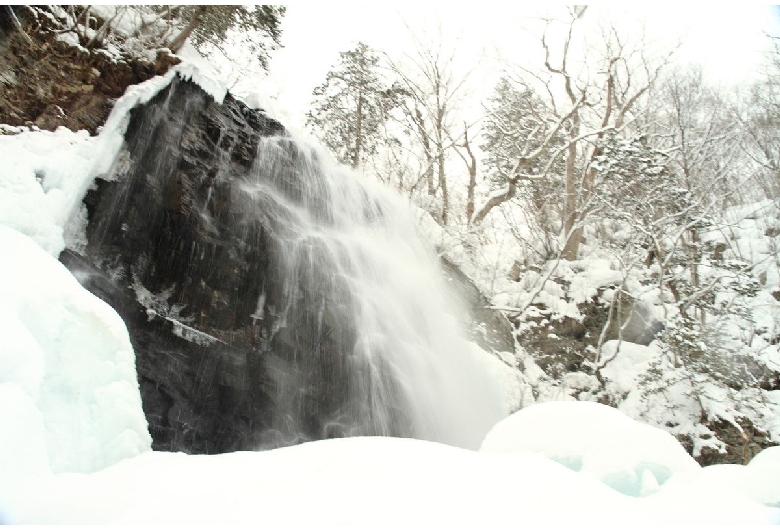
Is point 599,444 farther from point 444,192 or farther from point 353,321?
point 444,192

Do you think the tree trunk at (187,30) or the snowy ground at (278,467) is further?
the tree trunk at (187,30)

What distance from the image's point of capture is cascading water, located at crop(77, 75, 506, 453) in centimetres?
570

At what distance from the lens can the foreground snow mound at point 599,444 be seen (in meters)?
2.24

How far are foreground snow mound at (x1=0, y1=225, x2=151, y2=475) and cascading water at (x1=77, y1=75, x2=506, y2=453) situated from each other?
131 inches

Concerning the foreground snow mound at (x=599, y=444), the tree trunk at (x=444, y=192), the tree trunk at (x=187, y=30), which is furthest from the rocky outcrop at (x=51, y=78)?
the tree trunk at (x=444, y=192)

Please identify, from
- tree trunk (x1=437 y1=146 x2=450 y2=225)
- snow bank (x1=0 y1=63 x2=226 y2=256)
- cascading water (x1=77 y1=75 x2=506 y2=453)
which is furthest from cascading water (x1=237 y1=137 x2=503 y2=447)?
tree trunk (x1=437 y1=146 x2=450 y2=225)

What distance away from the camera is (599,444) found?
7.91ft

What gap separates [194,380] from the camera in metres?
5.71

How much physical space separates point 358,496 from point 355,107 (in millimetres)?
15357

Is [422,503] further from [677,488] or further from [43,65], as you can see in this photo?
[43,65]

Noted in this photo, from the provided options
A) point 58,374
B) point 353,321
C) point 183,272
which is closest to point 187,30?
point 183,272

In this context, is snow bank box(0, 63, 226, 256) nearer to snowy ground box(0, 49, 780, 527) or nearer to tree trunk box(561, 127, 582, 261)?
snowy ground box(0, 49, 780, 527)

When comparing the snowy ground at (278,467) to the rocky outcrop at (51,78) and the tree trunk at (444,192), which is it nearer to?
the rocky outcrop at (51,78)

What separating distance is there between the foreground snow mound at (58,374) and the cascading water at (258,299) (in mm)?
3332
